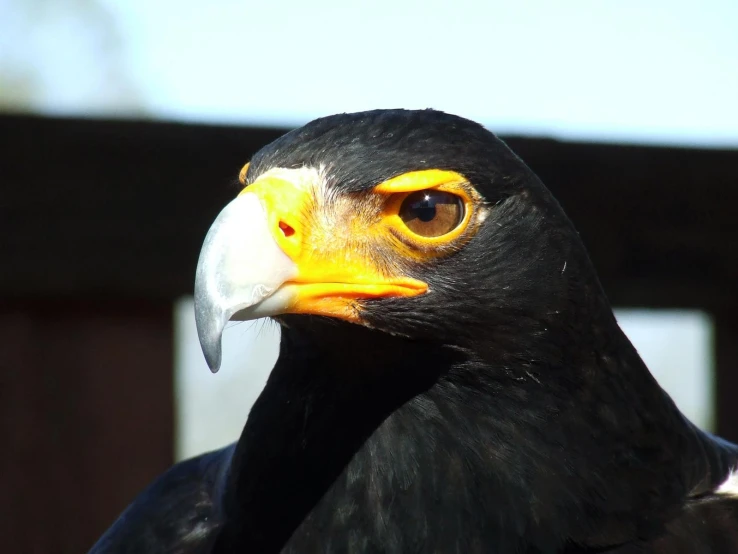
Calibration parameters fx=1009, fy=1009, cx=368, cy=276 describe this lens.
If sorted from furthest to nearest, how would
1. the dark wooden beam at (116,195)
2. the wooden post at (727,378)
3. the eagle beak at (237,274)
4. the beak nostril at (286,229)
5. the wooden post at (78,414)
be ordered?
the wooden post at (727,378) → the wooden post at (78,414) → the dark wooden beam at (116,195) → the beak nostril at (286,229) → the eagle beak at (237,274)

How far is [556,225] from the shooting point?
2025mm

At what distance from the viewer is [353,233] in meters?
1.89

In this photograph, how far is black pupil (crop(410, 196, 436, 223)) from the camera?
1871mm

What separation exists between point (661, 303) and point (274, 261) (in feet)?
7.64

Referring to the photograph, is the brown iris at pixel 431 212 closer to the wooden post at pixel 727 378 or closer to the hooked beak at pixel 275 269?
the hooked beak at pixel 275 269

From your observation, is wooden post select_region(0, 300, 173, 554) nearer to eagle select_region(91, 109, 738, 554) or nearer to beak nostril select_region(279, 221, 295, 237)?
eagle select_region(91, 109, 738, 554)

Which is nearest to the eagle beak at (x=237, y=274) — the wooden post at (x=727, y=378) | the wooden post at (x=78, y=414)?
the wooden post at (x=78, y=414)

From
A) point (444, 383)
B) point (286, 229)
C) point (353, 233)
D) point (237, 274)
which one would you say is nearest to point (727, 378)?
point (444, 383)

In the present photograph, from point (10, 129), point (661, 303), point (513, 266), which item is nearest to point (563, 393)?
point (513, 266)

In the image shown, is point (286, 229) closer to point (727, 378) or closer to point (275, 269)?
point (275, 269)

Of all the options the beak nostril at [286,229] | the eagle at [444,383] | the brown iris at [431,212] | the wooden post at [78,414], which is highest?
the brown iris at [431,212]

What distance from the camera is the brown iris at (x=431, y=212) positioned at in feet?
6.14

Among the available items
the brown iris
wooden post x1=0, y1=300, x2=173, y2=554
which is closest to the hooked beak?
the brown iris

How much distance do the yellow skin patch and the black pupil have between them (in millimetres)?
27
